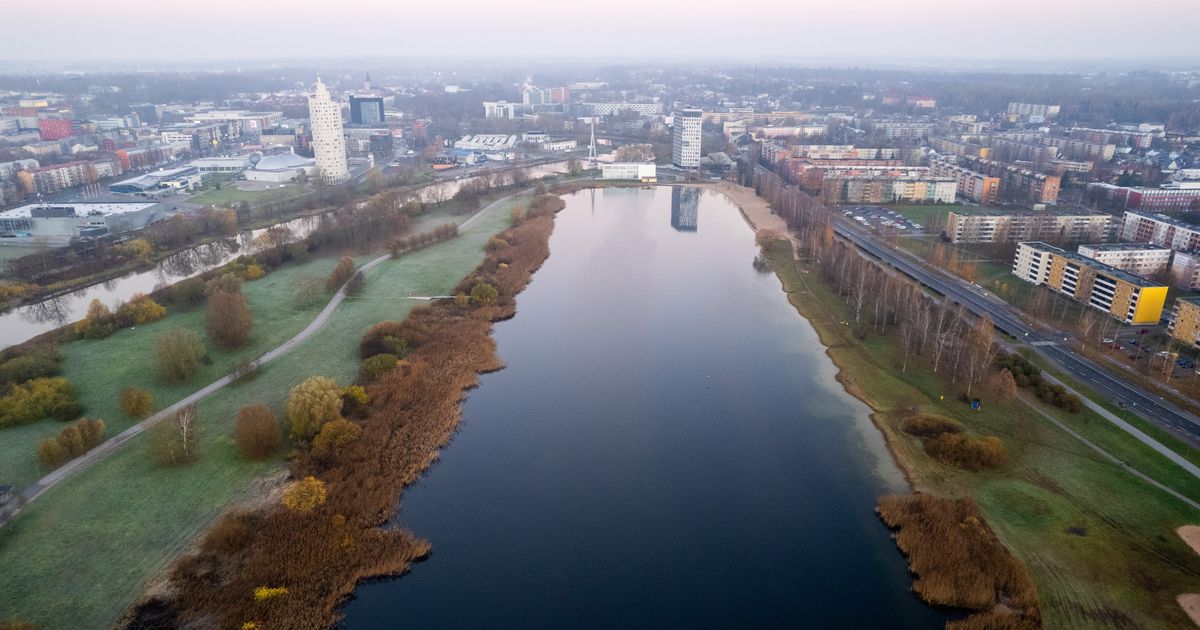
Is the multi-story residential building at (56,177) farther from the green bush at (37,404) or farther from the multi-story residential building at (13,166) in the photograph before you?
the green bush at (37,404)

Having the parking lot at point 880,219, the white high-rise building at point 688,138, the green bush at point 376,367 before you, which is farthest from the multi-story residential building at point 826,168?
the green bush at point 376,367

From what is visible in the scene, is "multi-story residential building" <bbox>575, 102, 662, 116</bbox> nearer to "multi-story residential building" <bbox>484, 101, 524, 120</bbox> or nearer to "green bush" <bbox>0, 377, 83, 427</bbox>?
"multi-story residential building" <bbox>484, 101, 524, 120</bbox>

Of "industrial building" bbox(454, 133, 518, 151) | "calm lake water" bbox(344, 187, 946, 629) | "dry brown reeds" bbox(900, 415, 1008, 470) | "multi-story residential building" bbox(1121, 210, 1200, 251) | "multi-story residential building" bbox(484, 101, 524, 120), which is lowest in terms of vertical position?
"calm lake water" bbox(344, 187, 946, 629)

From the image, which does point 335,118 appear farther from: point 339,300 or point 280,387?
point 280,387

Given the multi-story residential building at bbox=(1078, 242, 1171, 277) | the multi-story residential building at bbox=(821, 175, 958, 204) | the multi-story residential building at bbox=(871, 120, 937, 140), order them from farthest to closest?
the multi-story residential building at bbox=(871, 120, 937, 140)
the multi-story residential building at bbox=(821, 175, 958, 204)
the multi-story residential building at bbox=(1078, 242, 1171, 277)

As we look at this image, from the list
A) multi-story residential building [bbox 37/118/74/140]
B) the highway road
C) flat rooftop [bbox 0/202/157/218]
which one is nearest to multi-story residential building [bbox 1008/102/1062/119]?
the highway road

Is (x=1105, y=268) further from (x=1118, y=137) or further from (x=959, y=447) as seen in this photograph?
(x=1118, y=137)
